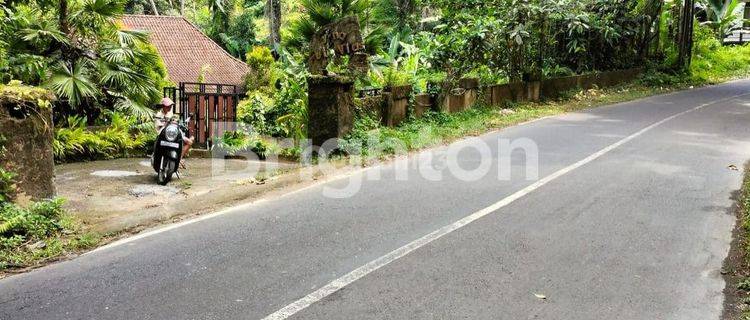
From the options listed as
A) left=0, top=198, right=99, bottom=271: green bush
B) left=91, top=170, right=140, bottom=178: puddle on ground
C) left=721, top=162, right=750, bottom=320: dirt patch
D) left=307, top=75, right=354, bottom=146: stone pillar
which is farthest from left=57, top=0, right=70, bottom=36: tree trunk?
left=721, top=162, right=750, bottom=320: dirt patch

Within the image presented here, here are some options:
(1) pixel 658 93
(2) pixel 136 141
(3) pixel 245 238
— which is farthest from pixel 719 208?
(1) pixel 658 93

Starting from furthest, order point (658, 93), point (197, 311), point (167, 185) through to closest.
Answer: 1. point (658, 93)
2. point (167, 185)
3. point (197, 311)

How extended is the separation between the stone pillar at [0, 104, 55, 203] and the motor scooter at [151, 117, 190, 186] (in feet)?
6.34

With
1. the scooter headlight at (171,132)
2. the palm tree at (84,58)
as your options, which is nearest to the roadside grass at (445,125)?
the scooter headlight at (171,132)

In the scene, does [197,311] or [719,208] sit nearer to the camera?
[197,311]

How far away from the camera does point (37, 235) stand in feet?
22.1

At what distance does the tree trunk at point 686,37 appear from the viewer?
92.1 ft

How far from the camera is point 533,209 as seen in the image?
26.7 feet

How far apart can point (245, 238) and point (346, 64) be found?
717 centimetres

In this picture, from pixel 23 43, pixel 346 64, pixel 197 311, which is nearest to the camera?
pixel 197 311

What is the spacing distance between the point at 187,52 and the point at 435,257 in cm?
2727

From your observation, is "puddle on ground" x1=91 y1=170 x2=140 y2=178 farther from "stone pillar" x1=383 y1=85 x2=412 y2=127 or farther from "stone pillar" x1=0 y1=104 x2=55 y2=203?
"stone pillar" x1=383 y1=85 x2=412 y2=127

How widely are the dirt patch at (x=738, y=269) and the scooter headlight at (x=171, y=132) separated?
275 inches

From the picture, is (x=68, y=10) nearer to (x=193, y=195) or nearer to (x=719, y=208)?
(x=193, y=195)
